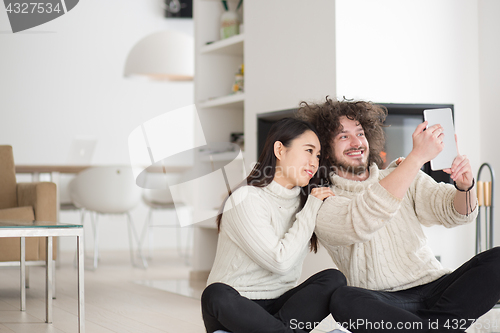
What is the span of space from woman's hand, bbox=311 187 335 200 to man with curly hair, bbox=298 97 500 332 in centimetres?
2

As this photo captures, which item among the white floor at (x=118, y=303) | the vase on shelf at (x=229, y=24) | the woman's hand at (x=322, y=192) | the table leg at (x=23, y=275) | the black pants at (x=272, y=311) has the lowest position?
the white floor at (x=118, y=303)

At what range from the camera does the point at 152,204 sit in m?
4.54

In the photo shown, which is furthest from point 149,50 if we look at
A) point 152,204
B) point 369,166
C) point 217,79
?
point 369,166

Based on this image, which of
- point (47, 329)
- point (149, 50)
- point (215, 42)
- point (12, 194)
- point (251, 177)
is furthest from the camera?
point (149, 50)

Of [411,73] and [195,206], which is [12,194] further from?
[411,73]

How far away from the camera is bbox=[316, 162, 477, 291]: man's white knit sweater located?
1.51 m

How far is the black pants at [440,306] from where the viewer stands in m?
1.40

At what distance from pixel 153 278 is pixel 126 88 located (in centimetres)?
264

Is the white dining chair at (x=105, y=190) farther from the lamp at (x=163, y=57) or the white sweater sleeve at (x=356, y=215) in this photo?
the white sweater sleeve at (x=356, y=215)

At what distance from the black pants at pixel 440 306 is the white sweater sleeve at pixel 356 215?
0.14 m

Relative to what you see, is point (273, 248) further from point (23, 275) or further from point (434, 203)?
point (23, 275)

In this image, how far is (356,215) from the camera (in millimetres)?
1462

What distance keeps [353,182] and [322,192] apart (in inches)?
4.8

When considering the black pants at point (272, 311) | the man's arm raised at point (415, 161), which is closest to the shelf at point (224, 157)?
the black pants at point (272, 311)
